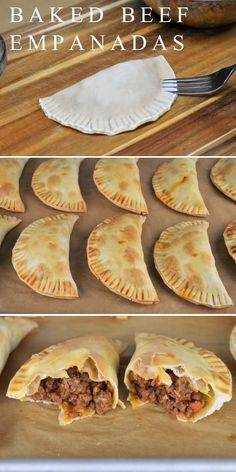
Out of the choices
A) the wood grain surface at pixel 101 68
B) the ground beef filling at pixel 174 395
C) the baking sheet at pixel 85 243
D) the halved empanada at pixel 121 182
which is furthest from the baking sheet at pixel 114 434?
the wood grain surface at pixel 101 68

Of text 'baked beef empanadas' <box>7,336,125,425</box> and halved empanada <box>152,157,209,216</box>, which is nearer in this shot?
halved empanada <box>152,157,209,216</box>

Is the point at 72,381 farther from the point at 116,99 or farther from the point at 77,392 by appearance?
the point at 116,99

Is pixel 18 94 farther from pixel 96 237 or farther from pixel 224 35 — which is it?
pixel 224 35

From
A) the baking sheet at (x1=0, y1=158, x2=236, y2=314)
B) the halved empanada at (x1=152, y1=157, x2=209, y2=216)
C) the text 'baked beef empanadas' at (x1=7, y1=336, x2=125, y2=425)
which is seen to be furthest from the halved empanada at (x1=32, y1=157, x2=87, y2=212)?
the text 'baked beef empanadas' at (x1=7, y1=336, x2=125, y2=425)

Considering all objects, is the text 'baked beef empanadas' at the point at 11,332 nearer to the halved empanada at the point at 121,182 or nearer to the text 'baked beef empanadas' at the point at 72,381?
the text 'baked beef empanadas' at the point at 72,381

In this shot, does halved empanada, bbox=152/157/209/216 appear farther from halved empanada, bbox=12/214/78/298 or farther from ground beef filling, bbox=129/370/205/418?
ground beef filling, bbox=129/370/205/418

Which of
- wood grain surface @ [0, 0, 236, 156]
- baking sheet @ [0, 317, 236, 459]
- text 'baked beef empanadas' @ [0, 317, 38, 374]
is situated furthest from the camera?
text 'baked beef empanadas' @ [0, 317, 38, 374]
